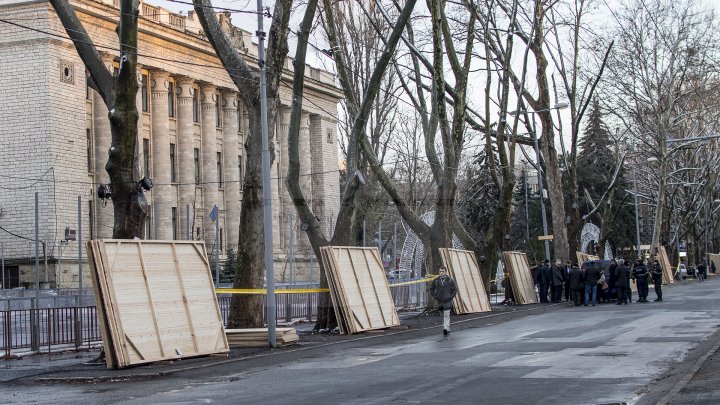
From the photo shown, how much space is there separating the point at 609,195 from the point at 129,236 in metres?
35.0

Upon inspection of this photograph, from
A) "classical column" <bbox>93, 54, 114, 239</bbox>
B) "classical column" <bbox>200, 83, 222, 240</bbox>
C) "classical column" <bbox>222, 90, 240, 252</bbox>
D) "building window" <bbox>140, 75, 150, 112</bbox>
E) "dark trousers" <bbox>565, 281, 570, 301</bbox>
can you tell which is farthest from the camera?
"classical column" <bbox>222, 90, 240, 252</bbox>

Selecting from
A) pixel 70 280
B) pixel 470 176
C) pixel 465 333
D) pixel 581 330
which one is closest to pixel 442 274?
pixel 465 333

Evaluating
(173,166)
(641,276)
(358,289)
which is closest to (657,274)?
(641,276)

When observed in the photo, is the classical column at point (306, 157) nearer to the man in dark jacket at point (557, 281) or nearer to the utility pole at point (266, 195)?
the man in dark jacket at point (557, 281)

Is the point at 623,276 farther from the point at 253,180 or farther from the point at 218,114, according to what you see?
the point at 218,114

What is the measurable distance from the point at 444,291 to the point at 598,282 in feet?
50.8

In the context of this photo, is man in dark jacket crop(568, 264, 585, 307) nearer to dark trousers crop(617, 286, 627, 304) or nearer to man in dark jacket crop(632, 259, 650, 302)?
dark trousers crop(617, 286, 627, 304)

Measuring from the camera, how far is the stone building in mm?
55062

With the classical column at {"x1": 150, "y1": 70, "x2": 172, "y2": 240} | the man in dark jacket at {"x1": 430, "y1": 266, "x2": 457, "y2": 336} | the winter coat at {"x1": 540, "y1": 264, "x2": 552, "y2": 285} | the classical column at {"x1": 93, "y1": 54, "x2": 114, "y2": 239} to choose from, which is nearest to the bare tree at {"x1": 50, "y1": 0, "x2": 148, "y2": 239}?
the man in dark jacket at {"x1": 430, "y1": 266, "x2": 457, "y2": 336}

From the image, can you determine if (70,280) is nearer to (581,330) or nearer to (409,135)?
(409,135)

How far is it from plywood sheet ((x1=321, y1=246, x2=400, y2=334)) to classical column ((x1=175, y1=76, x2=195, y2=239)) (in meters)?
41.4

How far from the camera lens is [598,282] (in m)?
39.7

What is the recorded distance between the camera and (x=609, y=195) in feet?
169

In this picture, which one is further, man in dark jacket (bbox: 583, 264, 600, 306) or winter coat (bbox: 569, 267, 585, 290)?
winter coat (bbox: 569, 267, 585, 290)
